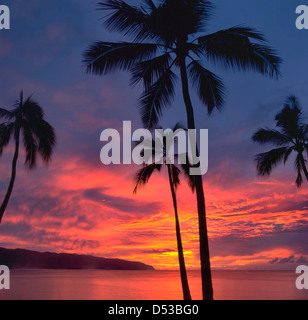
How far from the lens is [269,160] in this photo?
23.2m

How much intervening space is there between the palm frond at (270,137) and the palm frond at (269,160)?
19.1 inches

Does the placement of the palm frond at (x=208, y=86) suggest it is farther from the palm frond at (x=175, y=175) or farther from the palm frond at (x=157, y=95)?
the palm frond at (x=175, y=175)

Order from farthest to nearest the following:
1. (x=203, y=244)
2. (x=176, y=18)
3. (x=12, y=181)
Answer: (x=12, y=181) → (x=176, y=18) → (x=203, y=244)

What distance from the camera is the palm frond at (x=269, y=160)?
23047mm

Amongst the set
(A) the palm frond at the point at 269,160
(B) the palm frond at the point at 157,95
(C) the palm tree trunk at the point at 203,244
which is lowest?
(C) the palm tree trunk at the point at 203,244

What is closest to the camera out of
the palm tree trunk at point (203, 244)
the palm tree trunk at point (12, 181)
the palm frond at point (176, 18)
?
the palm tree trunk at point (203, 244)

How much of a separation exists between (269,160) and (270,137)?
4.63 ft

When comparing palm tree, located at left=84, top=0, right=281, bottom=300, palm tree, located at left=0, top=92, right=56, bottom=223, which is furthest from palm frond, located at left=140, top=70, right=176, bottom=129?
palm tree, located at left=0, top=92, right=56, bottom=223

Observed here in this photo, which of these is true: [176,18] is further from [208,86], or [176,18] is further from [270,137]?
[270,137]

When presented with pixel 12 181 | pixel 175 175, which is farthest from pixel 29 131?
pixel 175 175

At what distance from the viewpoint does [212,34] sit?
1255 cm

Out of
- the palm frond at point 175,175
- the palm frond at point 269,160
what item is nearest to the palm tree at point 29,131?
the palm frond at point 175,175
